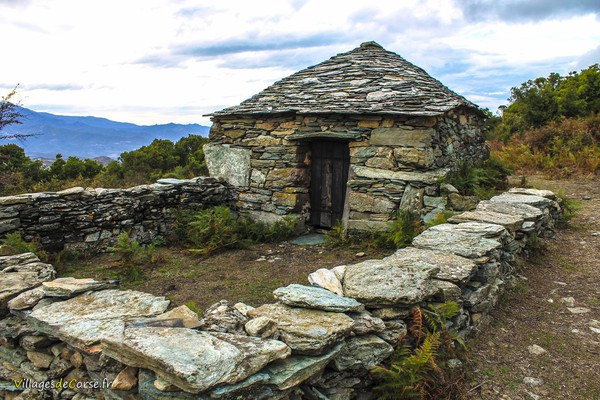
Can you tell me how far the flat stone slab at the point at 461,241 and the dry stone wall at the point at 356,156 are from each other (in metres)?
1.98

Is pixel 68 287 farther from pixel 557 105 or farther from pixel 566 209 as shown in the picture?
pixel 557 105

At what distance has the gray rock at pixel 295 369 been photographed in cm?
228

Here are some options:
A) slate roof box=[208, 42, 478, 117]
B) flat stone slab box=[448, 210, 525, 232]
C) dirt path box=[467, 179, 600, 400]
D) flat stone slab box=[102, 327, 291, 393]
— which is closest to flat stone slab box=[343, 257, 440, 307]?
dirt path box=[467, 179, 600, 400]

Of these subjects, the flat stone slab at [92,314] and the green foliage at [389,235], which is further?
the green foliage at [389,235]

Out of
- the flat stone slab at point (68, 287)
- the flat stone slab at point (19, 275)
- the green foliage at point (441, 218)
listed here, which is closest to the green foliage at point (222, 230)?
the flat stone slab at point (19, 275)

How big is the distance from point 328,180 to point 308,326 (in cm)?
568

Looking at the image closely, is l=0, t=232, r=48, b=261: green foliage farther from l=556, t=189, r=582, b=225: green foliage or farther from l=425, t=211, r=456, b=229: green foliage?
l=556, t=189, r=582, b=225: green foliage

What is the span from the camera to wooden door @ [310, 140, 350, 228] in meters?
7.98

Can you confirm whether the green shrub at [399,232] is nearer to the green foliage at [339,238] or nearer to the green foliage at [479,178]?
the green foliage at [339,238]

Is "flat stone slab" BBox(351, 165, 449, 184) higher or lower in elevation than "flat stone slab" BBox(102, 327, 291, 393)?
higher

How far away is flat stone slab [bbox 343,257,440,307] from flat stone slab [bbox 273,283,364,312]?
0.52 feet

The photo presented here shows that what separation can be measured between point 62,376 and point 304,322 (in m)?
1.82

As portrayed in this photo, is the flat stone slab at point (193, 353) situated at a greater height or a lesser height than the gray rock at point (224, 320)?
greater

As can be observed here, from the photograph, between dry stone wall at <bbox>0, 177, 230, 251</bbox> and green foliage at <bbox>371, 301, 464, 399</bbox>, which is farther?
dry stone wall at <bbox>0, 177, 230, 251</bbox>
